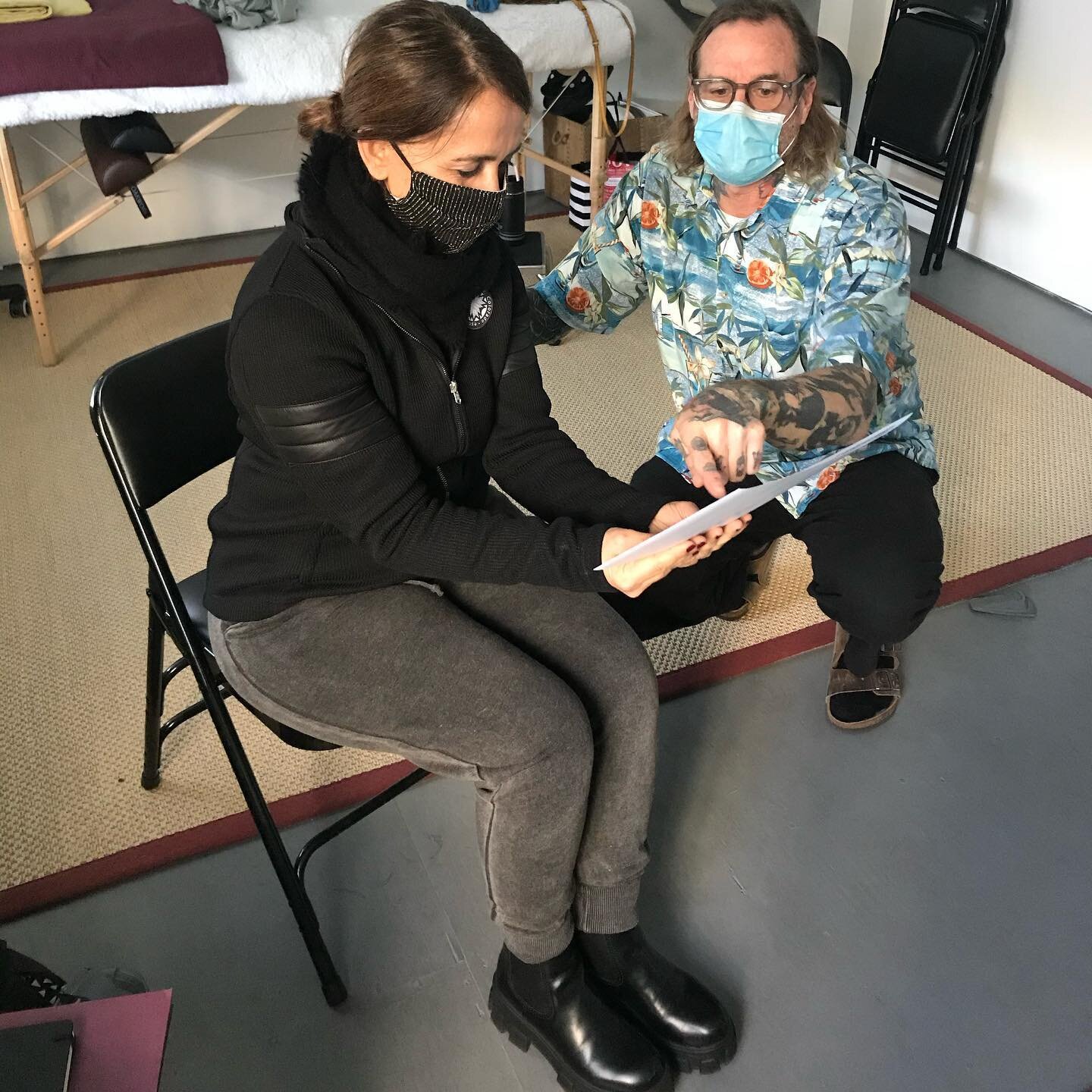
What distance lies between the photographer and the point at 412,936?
1412mm

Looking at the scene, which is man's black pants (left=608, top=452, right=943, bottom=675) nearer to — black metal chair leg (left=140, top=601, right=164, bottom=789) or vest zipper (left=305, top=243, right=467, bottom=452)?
vest zipper (left=305, top=243, right=467, bottom=452)

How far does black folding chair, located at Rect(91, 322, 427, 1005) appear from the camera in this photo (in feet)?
4.00

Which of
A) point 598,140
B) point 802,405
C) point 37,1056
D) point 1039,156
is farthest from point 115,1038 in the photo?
point 1039,156

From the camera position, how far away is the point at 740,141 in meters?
1.41

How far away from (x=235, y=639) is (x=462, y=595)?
266 millimetres

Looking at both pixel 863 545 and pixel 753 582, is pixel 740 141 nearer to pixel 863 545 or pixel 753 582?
pixel 863 545

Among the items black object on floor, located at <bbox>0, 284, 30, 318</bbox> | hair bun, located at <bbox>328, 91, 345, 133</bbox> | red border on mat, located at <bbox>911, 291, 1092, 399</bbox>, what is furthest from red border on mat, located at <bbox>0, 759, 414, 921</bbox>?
black object on floor, located at <bbox>0, 284, 30, 318</bbox>

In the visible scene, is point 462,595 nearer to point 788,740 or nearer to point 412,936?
point 412,936

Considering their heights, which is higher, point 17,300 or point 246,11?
point 246,11

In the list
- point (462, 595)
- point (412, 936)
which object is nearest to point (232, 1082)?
point (412, 936)

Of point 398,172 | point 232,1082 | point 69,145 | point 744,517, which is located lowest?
point 232,1082

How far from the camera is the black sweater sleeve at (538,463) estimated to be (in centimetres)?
128

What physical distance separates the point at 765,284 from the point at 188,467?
0.82m

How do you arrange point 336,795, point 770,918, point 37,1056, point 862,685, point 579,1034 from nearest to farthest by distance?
point 37,1056 < point 579,1034 < point 770,918 < point 336,795 < point 862,685
